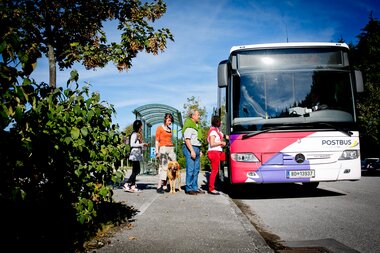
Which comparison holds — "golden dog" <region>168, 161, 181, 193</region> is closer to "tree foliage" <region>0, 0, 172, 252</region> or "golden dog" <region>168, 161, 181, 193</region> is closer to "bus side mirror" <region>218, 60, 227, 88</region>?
"bus side mirror" <region>218, 60, 227, 88</region>

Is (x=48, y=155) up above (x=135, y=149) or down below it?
below

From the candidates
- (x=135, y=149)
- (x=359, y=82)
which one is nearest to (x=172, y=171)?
(x=135, y=149)

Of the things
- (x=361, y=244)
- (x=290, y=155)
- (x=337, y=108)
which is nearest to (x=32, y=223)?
(x=361, y=244)

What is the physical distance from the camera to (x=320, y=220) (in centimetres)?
482

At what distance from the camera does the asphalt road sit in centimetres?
364

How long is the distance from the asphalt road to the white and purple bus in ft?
1.88

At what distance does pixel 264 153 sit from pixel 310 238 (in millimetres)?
2834

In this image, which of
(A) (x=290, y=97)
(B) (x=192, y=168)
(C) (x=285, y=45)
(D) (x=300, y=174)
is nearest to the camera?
(D) (x=300, y=174)

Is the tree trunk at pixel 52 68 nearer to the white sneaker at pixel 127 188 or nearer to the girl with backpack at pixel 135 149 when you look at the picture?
the girl with backpack at pixel 135 149

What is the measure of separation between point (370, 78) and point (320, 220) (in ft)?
106

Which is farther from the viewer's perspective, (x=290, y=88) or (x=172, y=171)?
(x=172, y=171)

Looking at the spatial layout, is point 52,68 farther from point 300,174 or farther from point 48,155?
Result: point 300,174

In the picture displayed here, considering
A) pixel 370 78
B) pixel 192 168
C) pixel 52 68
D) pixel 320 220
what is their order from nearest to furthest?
1. pixel 320 220
2. pixel 52 68
3. pixel 192 168
4. pixel 370 78

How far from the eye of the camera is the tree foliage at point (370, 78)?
27016 millimetres
